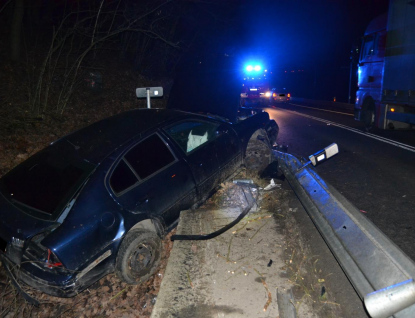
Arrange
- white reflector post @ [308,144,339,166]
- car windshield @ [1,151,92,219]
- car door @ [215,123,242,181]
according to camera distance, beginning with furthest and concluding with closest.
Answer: car door @ [215,123,242,181] < white reflector post @ [308,144,339,166] < car windshield @ [1,151,92,219]

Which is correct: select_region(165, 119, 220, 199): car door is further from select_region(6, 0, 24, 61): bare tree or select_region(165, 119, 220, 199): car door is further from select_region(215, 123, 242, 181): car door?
select_region(6, 0, 24, 61): bare tree

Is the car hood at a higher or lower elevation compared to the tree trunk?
lower

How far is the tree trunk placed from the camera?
1046 cm

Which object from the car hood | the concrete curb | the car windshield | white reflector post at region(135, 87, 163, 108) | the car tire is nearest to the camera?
the concrete curb

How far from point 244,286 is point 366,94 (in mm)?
11585

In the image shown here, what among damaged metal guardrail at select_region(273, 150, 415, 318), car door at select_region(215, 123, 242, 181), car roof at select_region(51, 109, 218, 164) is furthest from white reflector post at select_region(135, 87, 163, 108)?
damaged metal guardrail at select_region(273, 150, 415, 318)

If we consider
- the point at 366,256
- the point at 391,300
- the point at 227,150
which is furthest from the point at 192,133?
the point at 391,300

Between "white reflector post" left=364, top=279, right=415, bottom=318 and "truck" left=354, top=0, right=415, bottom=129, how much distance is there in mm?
9310

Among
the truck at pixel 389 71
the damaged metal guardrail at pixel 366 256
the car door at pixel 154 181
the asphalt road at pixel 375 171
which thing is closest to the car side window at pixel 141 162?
the car door at pixel 154 181

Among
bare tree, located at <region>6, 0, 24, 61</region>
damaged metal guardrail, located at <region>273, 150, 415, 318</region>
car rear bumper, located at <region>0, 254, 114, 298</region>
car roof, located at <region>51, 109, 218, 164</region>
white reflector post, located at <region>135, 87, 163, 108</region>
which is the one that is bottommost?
car rear bumper, located at <region>0, 254, 114, 298</region>

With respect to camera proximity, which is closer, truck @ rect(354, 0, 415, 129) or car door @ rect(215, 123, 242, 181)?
car door @ rect(215, 123, 242, 181)

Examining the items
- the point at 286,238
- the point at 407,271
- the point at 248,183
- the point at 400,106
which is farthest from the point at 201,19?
the point at 407,271

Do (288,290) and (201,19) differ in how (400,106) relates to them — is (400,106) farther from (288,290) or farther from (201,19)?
(201,19)

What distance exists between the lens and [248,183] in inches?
222
